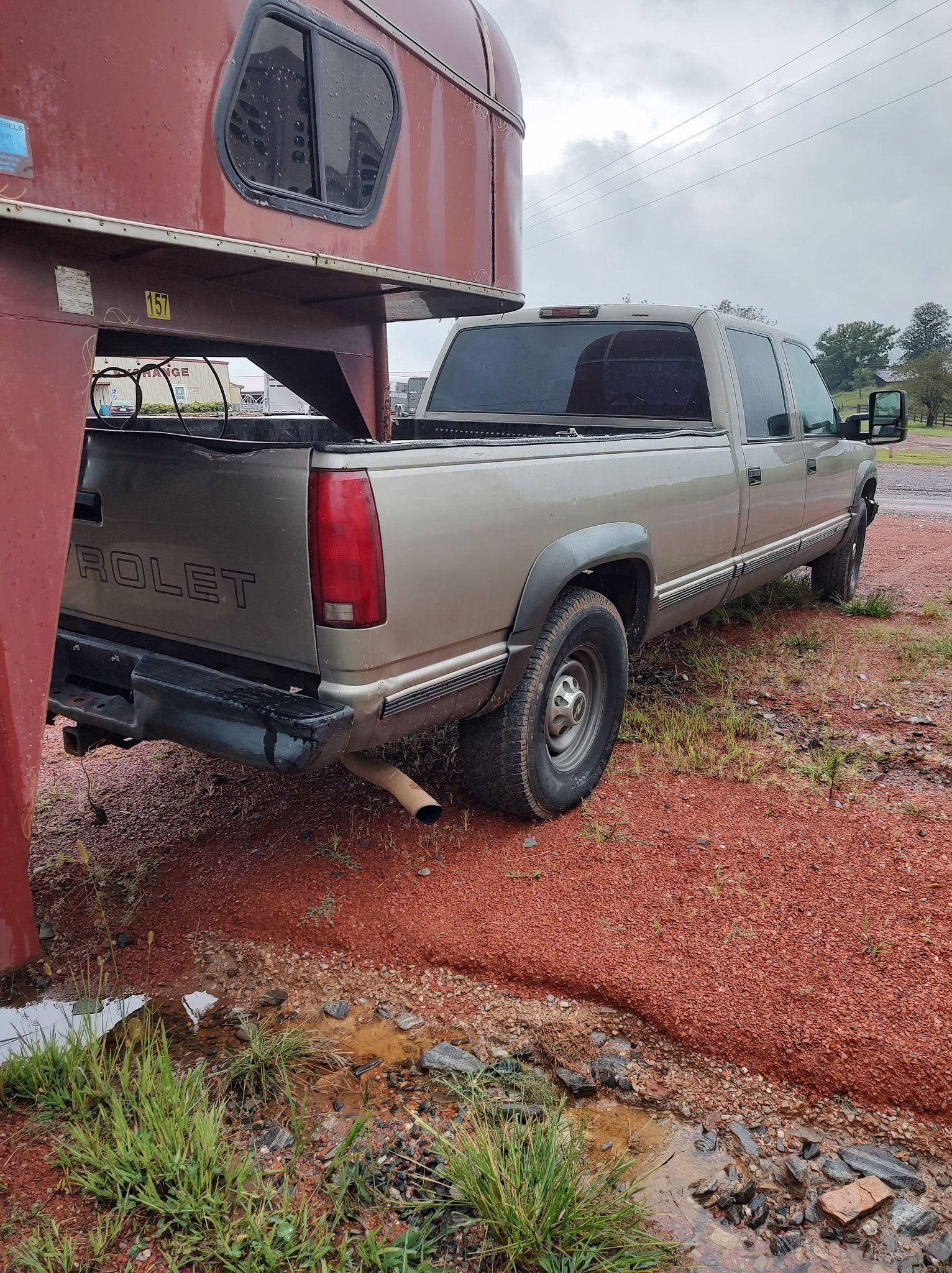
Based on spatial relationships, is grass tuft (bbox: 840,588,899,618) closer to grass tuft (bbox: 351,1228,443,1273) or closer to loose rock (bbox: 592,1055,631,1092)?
loose rock (bbox: 592,1055,631,1092)

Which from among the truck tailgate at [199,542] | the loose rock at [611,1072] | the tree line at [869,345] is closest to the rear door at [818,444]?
the truck tailgate at [199,542]

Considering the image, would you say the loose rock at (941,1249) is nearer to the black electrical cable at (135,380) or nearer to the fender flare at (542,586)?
the fender flare at (542,586)

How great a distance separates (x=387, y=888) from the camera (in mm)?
3271

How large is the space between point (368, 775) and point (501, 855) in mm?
790

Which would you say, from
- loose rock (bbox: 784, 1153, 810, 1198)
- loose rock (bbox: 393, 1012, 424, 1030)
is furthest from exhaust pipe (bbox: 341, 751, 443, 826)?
loose rock (bbox: 784, 1153, 810, 1198)

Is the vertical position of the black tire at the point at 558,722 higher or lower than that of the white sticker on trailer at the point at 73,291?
lower

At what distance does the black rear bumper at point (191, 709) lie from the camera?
2.59 metres

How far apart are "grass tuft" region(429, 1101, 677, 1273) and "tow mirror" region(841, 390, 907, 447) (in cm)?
596

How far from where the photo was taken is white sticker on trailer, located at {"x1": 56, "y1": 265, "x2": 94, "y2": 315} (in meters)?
2.41

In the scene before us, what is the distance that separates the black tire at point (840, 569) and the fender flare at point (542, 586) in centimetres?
419

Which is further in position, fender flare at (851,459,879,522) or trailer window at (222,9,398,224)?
fender flare at (851,459,879,522)

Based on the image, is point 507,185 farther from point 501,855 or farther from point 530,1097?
point 530,1097

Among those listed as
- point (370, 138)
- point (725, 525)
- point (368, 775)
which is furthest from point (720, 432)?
point (368, 775)

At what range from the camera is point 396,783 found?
293cm
